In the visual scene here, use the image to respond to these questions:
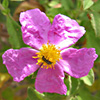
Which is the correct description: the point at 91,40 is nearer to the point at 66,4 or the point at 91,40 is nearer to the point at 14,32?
the point at 66,4

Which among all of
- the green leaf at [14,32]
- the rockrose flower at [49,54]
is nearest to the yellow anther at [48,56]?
the rockrose flower at [49,54]

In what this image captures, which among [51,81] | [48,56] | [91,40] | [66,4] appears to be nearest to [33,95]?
[51,81]

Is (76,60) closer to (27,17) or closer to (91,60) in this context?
(91,60)

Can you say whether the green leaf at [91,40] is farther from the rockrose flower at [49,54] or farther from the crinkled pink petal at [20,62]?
the crinkled pink petal at [20,62]

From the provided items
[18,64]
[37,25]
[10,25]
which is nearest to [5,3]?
[10,25]

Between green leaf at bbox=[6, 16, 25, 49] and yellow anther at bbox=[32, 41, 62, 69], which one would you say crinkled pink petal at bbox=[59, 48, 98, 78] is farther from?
green leaf at bbox=[6, 16, 25, 49]

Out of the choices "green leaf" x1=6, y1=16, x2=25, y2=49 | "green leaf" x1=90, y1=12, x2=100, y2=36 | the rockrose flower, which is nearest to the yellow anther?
the rockrose flower
